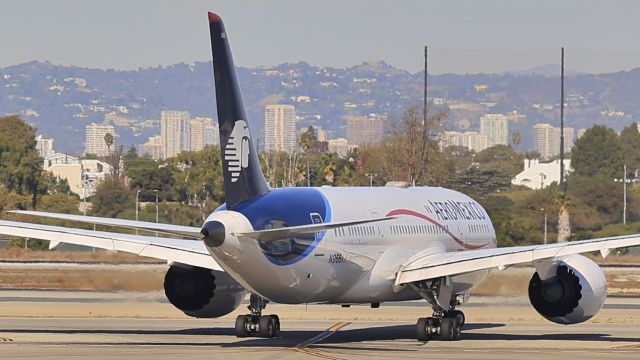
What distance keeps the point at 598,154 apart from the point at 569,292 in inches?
6148

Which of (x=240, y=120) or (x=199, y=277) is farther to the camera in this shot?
(x=199, y=277)

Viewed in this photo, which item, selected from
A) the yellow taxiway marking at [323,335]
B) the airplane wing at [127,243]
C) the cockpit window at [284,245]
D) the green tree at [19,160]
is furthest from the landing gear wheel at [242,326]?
the green tree at [19,160]

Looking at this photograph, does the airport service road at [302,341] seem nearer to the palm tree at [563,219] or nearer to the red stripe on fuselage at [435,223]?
the red stripe on fuselage at [435,223]

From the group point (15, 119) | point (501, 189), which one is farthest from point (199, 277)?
point (15, 119)

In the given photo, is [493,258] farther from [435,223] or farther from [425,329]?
[435,223]

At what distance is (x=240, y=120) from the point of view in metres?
34.9

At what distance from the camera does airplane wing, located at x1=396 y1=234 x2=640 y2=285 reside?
3566 centimetres

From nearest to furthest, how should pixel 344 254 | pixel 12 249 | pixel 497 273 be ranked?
pixel 344 254 → pixel 497 273 → pixel 12 249

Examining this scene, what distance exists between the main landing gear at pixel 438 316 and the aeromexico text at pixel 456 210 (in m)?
3.79

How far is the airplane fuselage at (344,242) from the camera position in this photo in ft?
112

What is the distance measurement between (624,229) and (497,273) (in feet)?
228

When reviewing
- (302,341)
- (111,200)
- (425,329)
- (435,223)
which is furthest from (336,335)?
(111,200)

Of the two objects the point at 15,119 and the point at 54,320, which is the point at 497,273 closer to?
the point at 54,320

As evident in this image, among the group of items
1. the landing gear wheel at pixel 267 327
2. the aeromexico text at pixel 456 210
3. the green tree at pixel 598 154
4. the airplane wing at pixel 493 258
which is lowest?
the landing gear wheel at pixel 267 327
